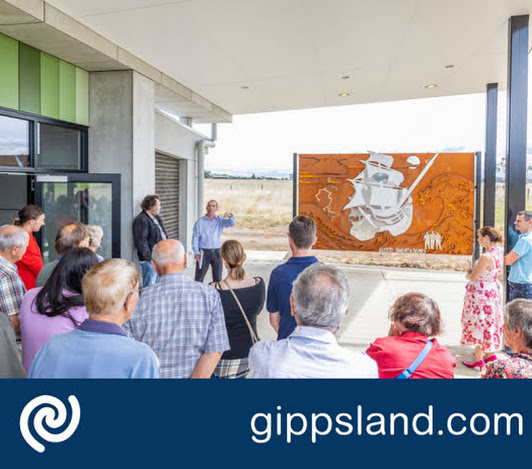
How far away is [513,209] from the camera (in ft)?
15.2

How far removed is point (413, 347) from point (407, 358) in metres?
0.08

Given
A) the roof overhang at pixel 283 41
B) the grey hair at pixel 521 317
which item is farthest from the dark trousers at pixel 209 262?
the grey hair at pixel 521 317

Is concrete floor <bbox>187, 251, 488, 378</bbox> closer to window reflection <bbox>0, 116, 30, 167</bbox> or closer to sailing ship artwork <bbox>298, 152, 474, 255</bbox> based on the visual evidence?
sailing ship artwork <bbox>298, 152, 474, 255</bbox>

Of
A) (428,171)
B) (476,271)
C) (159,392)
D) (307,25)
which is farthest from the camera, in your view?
(428,171)

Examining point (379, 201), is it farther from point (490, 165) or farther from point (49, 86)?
point (49, 86)

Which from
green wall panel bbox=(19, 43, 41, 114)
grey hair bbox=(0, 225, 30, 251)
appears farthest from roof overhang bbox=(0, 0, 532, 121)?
grey hair bbox=(0, 225, 30, 251)

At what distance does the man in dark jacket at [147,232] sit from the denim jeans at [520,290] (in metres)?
4.37

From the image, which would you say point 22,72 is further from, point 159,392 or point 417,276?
point 417,276

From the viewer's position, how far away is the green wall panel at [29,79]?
496 cm

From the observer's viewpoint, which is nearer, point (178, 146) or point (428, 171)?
point (428, 171)

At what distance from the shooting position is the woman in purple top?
209 centimetres

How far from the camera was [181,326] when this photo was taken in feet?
7.09

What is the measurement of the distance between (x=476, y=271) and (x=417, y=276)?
4.87 metres

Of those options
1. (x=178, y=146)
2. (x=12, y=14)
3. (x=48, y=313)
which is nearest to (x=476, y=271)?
(x=48, y=313)
